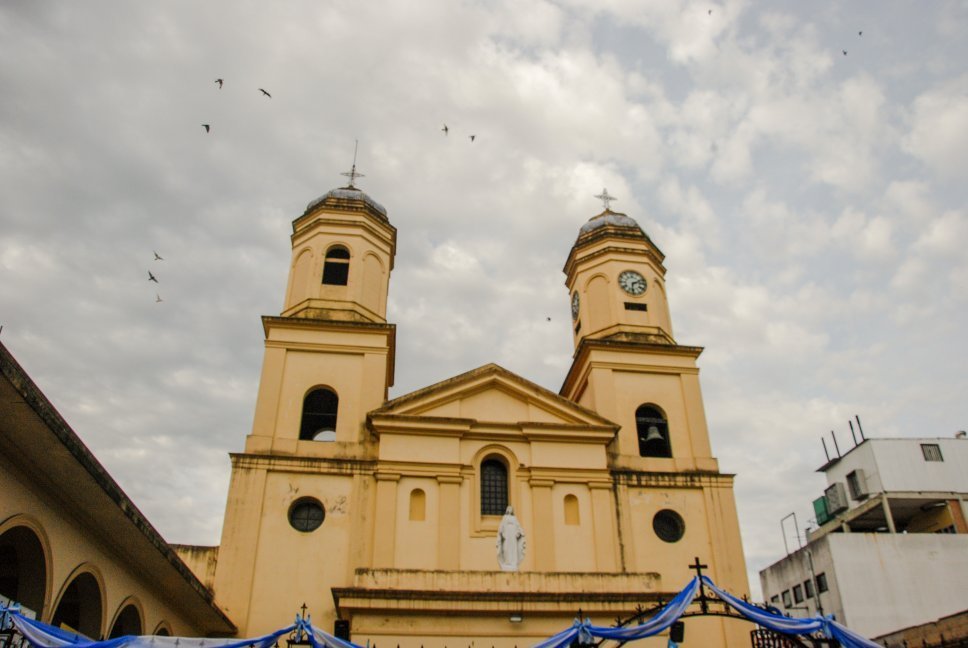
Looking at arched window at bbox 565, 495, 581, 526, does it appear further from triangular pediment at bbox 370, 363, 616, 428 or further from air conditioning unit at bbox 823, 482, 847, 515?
air conditioning unit at bbox 823, 482, 847, 515

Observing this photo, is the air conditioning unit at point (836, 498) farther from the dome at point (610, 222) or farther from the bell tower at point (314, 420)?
the bell tower at point (314, 420)

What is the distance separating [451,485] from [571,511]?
10.7ft

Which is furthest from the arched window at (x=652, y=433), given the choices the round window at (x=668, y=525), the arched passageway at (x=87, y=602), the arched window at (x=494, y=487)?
the arched passageway at (x=87, y=602)

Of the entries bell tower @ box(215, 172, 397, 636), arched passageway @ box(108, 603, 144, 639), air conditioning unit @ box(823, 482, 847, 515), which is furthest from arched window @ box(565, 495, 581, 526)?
air conditioning unit @ box(823, 482, 847, 515)

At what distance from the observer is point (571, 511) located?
67.9 feet

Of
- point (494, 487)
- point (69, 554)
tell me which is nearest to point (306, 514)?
point (494, 487)

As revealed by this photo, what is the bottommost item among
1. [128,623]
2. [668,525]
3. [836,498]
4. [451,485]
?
[128,623]

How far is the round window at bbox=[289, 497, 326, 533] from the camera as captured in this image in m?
19.6

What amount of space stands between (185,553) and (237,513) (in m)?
1.51

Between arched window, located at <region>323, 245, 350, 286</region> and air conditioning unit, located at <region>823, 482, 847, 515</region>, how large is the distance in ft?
78.8

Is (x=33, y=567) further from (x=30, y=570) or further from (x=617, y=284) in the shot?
(x=617, y=284)

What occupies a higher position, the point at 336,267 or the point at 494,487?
the point at 336,267

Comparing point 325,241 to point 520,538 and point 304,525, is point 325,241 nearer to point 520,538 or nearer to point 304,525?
point 304,525

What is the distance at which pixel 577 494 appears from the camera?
20.9m
